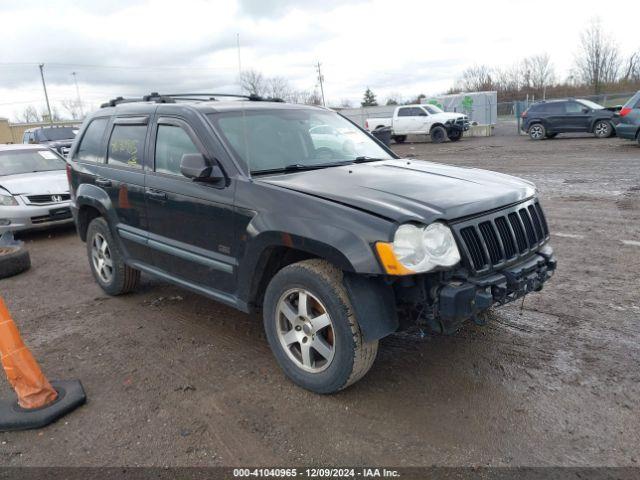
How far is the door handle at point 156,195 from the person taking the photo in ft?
13.5

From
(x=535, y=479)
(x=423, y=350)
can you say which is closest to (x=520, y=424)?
(x=535, y=479)

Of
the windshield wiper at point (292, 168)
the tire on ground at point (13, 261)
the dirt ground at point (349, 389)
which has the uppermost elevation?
the windshield wiper at point (292, 168)

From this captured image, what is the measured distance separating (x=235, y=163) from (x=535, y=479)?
2632 millimetres

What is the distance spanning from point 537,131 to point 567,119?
4.64 feet

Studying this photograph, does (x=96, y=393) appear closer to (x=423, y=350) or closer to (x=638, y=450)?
(x=423, y=350)

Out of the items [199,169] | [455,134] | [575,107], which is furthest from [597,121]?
[199,169]

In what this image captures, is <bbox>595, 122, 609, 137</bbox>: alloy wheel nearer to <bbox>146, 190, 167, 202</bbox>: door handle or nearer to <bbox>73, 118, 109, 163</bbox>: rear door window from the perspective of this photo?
<bbox>73, 118, 109, 163</bbox>: rear door window

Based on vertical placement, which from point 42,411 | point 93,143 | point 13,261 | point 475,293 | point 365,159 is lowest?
point 42,411

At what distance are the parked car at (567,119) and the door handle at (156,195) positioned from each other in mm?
20912

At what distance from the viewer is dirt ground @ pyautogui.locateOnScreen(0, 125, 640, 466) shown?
9.20 feet

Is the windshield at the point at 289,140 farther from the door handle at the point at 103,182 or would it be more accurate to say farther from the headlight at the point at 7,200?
the headlight at the point at 7,200

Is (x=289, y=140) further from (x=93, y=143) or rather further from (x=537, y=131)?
(x=537, y=131)

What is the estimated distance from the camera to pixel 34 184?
850cm

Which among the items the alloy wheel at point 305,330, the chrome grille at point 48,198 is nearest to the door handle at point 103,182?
the alloy wheel at point 305,330
